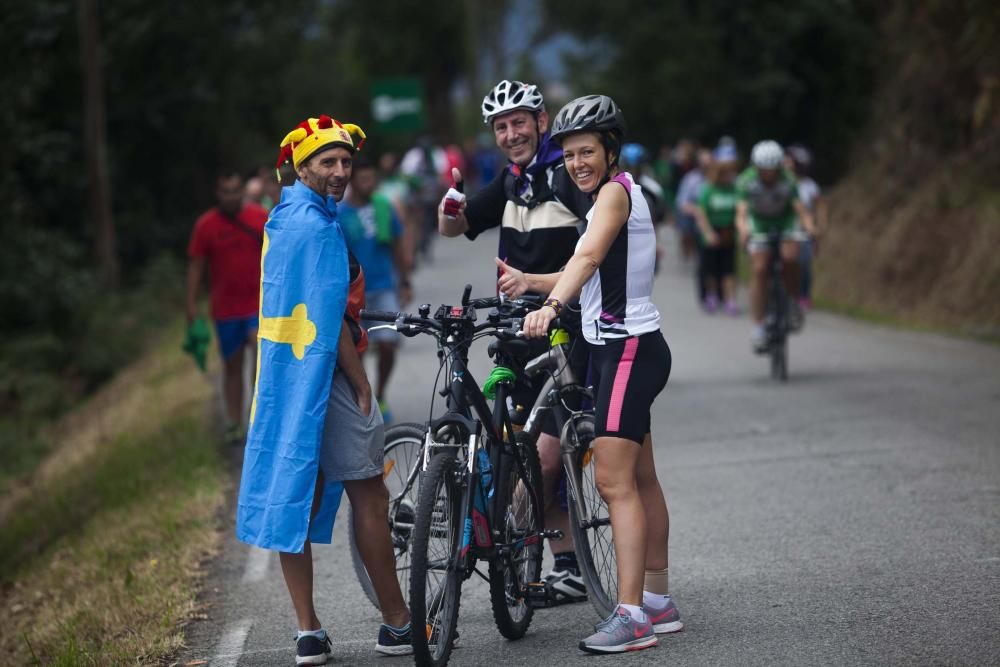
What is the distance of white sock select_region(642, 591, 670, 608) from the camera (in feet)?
19.5

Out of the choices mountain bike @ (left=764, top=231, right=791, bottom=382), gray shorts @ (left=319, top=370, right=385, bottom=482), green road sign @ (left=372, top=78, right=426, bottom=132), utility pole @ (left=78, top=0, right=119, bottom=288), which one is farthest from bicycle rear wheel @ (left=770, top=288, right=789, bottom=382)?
green road sign @ (left=372, top=78, right=426, bottom=132)

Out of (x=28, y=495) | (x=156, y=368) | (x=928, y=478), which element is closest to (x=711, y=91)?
(x=156, y=368)

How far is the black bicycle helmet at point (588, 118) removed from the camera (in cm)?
561

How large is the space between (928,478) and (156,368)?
11.6 metres

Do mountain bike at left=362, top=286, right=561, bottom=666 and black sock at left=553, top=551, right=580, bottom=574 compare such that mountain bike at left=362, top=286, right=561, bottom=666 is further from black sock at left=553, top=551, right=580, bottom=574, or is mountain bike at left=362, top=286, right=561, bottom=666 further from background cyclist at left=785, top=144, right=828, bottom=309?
background cyclist at left=785, top=144, right=828, bottom=309

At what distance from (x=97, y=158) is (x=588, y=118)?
2099 centimetres

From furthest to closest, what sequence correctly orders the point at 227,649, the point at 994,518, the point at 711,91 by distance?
the point at 711,91 < the point at 994,518 < the point at 227,649

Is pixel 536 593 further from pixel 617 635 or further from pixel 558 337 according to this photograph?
pixel 558 337

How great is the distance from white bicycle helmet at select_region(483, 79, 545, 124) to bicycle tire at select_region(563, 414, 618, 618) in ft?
4.51

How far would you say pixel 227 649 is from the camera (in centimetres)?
629

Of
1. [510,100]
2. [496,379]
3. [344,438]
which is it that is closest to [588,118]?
[510,100]

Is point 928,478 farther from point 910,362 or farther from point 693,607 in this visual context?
point 910,362

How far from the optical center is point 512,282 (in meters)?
5.83

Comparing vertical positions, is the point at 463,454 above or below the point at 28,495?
above
